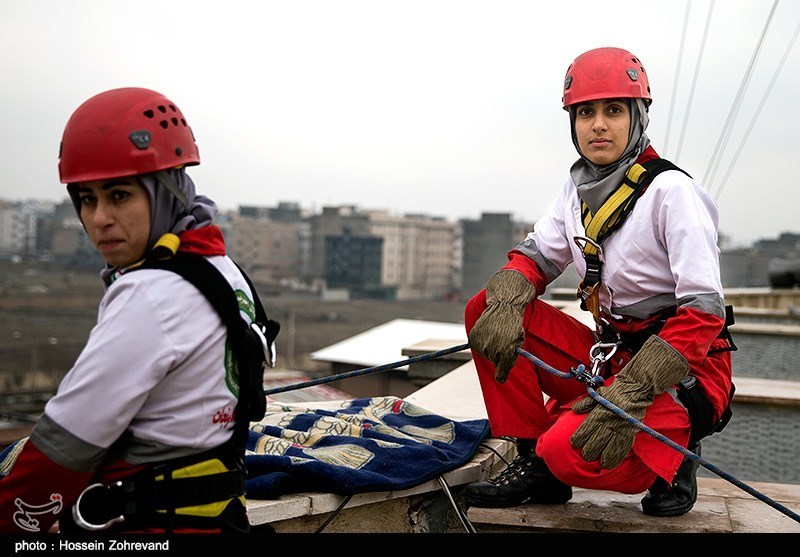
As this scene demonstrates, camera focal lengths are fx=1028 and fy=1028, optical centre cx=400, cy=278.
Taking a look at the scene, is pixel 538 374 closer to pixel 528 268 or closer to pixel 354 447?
pixel 528 268

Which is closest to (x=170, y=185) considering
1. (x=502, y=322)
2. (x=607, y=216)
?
(x=502, y=322)

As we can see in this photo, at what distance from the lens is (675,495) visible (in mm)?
3555

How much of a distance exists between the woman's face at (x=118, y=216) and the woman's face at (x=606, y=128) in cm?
180

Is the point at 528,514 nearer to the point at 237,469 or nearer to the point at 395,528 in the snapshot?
the point at 395,528

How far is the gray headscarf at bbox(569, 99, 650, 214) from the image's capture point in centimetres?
356

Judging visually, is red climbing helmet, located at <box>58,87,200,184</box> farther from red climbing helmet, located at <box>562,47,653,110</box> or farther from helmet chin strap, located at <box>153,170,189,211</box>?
red climbing helmet, located at <box>562,47,653,110</box>

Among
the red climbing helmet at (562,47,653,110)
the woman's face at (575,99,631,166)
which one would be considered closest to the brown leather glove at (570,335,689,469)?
the woman's face at (575,99,631,166)

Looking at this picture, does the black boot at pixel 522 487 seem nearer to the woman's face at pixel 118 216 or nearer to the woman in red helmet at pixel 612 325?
the woman in red helmet at pixel 612 325

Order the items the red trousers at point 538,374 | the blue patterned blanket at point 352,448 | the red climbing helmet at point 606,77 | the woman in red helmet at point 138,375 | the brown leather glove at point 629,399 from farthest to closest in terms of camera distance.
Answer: the red trousers at point 538,374, the red climbing helmet at point 606,77, the blue patterned blanket at point 352,448, the brown leather glove at point 629,399, the woman in red helmet at point 138,375

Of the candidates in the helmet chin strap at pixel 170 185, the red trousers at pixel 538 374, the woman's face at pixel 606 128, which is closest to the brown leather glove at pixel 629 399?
the red trousers at pixel 538 374

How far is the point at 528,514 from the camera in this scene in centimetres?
358

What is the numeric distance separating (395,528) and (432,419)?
615 mm

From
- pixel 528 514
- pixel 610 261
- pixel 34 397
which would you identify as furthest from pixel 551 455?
pixel 34 397

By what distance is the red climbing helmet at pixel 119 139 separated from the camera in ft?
7.27
